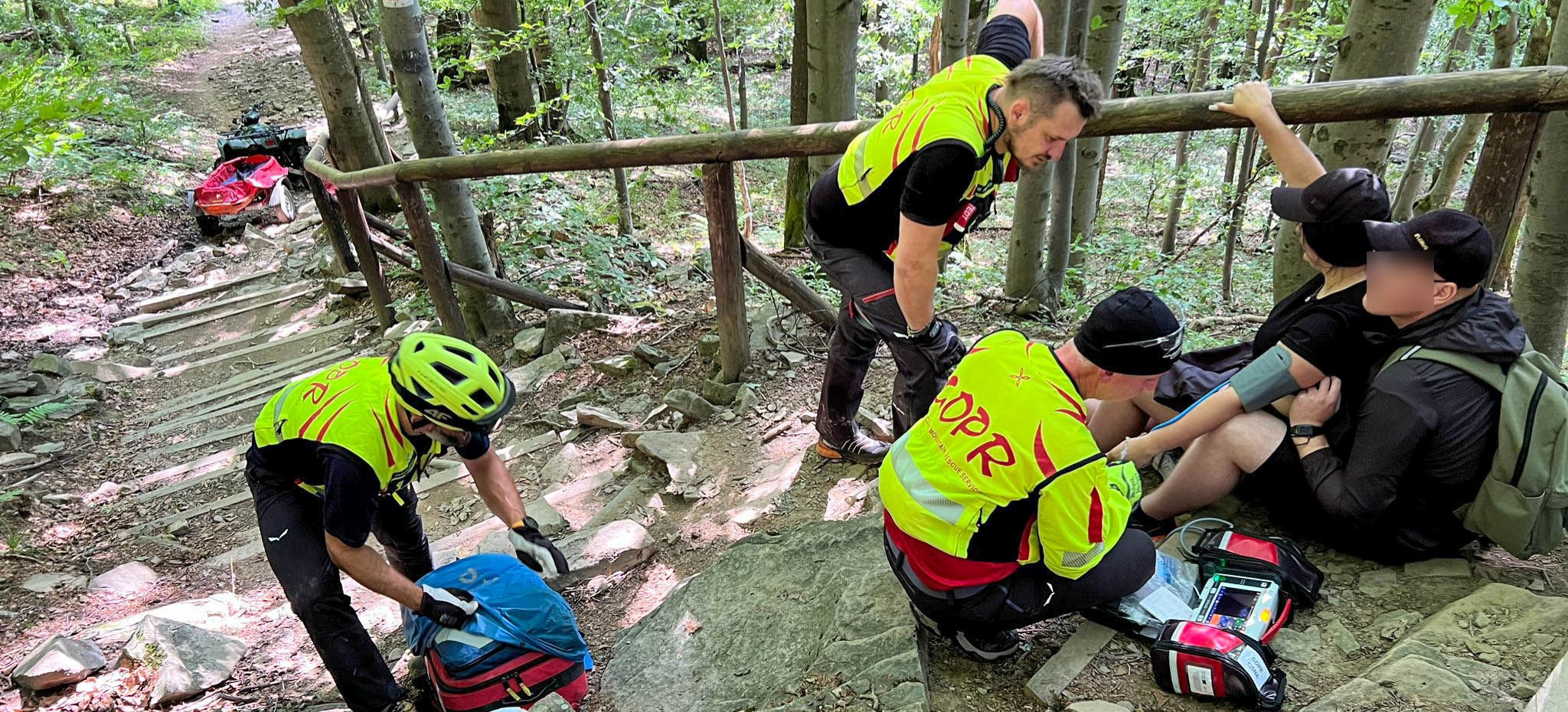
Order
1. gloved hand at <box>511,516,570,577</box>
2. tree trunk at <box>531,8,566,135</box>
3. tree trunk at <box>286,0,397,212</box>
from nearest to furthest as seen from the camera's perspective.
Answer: gloved hand at <box>511,516,570,577</box>, tree trunk at <box>286,0,397,212</box>, tree trunk at <box>531,8,566,135</box>

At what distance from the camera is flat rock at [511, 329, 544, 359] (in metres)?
6.17

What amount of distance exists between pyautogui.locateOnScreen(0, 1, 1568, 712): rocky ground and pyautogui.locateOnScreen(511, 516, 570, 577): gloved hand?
39 centimetres

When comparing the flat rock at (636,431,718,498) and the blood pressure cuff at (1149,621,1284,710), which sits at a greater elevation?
the blood pressure cuff at (1149,621,1284,710)

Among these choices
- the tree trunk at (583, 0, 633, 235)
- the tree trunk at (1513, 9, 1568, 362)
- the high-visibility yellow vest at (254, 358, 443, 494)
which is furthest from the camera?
the tree trunk at (583, 0, 633, 235)

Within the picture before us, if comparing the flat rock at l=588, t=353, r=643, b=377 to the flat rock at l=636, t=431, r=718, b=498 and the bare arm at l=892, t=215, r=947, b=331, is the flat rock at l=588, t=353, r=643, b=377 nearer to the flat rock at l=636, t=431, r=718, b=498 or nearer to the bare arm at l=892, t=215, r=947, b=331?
the flat rock at l=636, t=431, r=718, b=498

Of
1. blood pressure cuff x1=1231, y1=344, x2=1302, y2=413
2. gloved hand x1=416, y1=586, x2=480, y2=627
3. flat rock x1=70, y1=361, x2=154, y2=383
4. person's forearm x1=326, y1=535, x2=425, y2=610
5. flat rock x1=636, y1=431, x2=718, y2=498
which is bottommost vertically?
flat rock x1=70, y1=361, x2=154, y2=383

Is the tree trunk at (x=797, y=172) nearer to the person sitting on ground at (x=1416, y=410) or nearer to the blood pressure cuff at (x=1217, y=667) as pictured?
the person sitting on ground at (x=1416, y=410)

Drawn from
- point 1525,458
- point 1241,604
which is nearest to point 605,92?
point 1241,604

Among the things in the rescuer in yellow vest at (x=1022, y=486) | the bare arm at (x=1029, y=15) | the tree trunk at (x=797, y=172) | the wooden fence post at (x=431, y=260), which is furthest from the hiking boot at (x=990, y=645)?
the tree trunk at (x=797, y=172)

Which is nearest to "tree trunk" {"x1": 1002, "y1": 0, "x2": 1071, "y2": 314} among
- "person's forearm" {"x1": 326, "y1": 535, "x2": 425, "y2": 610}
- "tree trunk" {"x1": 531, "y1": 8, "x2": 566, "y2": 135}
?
"person's forearm" {"x1": 326, "y1": 535, "x2": 425, "y2": 610}

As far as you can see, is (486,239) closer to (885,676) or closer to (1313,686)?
(885,676)

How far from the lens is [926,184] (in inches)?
101

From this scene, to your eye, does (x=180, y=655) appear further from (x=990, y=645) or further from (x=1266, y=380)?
(x=1266, y=380)

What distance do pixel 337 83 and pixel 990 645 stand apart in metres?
9.33
